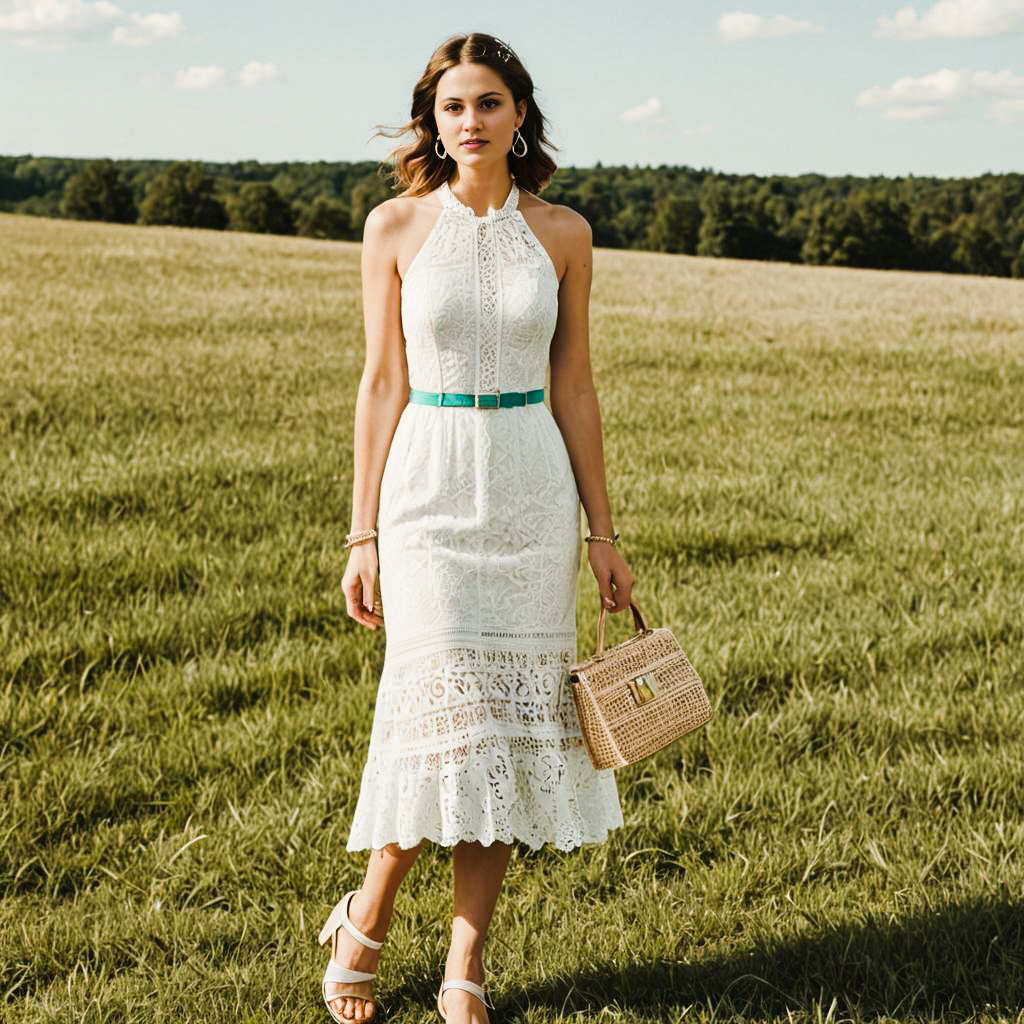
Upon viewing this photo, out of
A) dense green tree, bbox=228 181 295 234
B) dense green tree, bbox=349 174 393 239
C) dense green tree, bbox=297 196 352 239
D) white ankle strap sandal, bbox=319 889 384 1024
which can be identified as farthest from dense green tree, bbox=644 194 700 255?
white ankle strap sandal, bbox=319 889 384 1024

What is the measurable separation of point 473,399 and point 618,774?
1896 mm

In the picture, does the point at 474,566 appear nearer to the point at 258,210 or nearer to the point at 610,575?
the point at 610,575

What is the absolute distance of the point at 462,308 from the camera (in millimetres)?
3047

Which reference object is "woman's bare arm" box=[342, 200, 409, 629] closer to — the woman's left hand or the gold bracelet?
the gold bracelet

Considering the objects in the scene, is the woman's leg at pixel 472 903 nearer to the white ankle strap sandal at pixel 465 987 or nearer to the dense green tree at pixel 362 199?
the white ankle strap sandal at pixel 465 987

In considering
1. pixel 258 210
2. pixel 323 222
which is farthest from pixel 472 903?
pixel 258 210

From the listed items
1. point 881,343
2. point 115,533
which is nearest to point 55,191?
point 881,343

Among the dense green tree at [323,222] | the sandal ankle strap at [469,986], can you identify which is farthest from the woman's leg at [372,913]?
the dense green tree at [323,222]

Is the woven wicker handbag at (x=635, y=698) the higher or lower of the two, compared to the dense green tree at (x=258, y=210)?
lower

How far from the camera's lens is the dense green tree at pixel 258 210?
71562 millimetres

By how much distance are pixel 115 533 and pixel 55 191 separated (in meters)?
89.5

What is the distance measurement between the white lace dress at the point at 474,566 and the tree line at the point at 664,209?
63.5 metres

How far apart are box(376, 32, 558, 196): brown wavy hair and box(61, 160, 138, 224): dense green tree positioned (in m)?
80.0

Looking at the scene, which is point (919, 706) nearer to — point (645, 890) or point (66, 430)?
point (645, 890)
